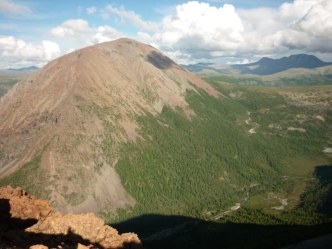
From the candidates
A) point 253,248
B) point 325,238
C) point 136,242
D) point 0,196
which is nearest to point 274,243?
point 253,248

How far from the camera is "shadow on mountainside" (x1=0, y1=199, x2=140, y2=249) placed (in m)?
82.4

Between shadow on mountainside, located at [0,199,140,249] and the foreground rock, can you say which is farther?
the foreground rock

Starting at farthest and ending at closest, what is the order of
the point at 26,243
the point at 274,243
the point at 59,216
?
1. the point at 274,243
2. the point at 59,216
3. the point at 26,243

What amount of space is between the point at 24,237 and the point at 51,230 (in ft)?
27.7

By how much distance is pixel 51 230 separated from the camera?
95.6 metres

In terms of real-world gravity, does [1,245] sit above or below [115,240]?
above

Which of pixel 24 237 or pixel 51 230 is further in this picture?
pixel 51 230

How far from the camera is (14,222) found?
107 m

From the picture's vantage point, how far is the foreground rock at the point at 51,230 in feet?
292

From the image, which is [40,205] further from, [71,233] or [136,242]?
[136,242]

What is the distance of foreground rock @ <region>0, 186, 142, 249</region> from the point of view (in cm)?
8894

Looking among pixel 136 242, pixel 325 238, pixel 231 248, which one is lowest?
pixel 231 248

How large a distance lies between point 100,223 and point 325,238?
6794 centimetres

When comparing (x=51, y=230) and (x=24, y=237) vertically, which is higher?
(x=24, y=237)
